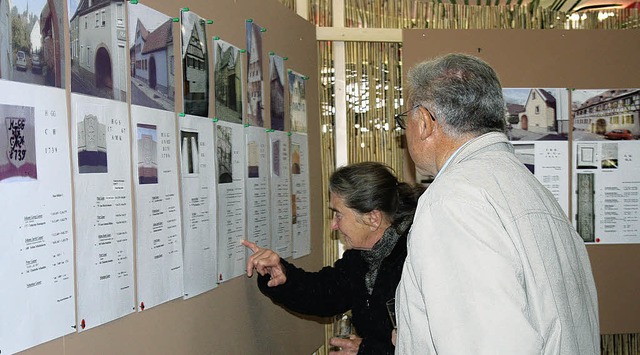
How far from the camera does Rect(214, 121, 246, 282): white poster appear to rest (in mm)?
2586

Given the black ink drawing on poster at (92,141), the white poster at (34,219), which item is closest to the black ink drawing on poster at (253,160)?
the black ink drawing on poster at (92,141)

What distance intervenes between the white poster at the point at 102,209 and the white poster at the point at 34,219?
49mm

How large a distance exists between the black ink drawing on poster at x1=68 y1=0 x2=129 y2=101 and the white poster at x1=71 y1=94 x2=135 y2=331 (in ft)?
0.10

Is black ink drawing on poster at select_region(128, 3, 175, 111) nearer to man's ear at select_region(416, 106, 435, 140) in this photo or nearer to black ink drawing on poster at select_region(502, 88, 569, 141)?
man's ear at select_region(416, 106, 435, 140)

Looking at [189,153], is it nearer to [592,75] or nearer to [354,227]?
[354,227]

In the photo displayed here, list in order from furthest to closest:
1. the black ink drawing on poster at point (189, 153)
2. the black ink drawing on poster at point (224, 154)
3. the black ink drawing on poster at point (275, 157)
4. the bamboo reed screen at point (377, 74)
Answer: the bamboo reed screen at point (377, 74)
the black ink drawing on poster at point (275, 157)
the black ink drawing on poster at point (224, 154)
the black ink drawing on poster at point (189, 153)

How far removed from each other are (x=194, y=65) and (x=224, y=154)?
35 centimetres

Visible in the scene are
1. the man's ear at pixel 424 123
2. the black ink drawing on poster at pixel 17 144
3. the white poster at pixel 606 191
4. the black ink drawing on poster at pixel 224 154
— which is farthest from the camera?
the white poster at pixel 606 191

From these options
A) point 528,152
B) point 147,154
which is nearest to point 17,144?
point 147,154

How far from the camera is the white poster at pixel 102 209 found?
1745 millimetres

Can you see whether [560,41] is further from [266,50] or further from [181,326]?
[181,326]

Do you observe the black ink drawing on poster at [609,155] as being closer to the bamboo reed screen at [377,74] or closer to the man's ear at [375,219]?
the bamboo reed screen at [377,74]

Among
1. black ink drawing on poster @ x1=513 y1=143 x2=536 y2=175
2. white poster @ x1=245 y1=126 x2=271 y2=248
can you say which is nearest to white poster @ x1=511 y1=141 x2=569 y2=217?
black ink drawing on poster @ x1=513 y1=143 x2=536 y2=175

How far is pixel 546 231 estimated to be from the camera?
1.71m
